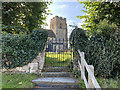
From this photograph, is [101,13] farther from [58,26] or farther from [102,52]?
[58,26]

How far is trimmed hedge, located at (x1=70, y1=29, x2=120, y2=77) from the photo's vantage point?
3180 millimetres

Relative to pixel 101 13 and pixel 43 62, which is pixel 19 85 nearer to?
pixel 43 62

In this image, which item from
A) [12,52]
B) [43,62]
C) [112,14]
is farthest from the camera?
[112,14]

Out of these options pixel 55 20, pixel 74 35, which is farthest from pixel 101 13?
pixel 55 20

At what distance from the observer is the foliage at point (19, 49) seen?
12.0ft

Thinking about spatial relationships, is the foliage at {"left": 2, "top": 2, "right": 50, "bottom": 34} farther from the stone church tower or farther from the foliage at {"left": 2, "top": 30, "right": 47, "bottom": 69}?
the stone church tower

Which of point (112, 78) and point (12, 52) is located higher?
point (12, 52)

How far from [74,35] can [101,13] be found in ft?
9.30

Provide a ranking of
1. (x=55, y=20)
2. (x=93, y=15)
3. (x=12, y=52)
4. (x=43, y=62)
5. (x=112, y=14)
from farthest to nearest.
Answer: (x=55, y=20) → (x=93, y=15) → (x=112, y=14) → (x=43, y=62) → (x=12, y=52)

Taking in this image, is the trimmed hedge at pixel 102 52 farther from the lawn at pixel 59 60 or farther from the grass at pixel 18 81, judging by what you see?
the grass at pixel 18 81

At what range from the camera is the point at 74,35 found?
369 centimetres

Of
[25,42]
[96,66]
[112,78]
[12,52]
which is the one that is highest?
[25,42]

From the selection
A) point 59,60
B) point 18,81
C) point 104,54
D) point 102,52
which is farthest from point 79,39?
point 18,81

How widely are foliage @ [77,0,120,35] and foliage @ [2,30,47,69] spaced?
3.18m
